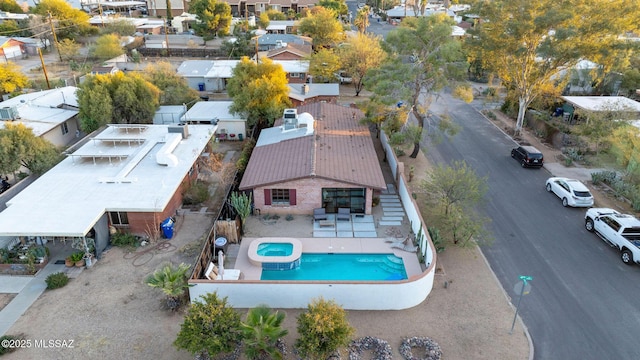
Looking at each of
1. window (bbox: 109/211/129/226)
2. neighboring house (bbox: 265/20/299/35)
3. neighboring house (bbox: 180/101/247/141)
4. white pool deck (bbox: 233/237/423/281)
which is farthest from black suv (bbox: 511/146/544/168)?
neighboring house (bbox: 265/20/299/35)

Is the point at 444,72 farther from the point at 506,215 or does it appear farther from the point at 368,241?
the point at 368,241

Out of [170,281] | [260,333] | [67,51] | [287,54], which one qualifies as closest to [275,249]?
[170,281]

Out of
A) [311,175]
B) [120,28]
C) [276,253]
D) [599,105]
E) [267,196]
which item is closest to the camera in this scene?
[276,253]

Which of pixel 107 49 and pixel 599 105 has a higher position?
pixel 107 49

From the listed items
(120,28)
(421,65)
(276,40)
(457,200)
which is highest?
(120,28)

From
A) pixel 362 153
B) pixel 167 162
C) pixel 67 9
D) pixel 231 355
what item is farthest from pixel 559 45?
pixel 67 9

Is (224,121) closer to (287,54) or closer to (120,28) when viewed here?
(287,54)

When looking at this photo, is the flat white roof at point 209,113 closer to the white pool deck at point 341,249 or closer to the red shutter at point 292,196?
the red shutter at point 292,196
